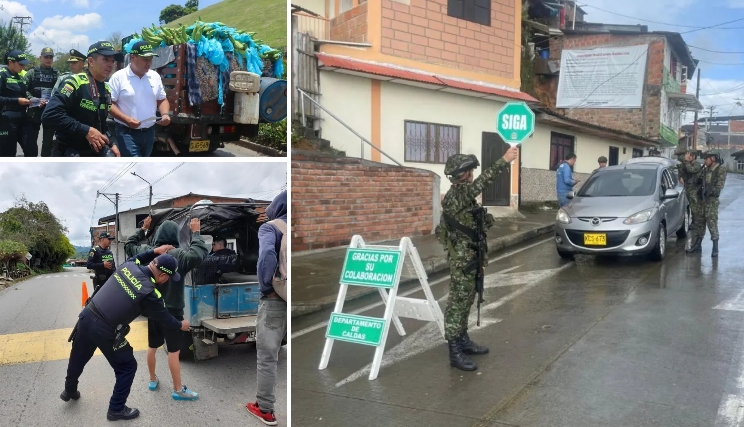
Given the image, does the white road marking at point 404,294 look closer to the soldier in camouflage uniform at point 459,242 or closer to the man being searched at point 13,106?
the soldier in camouflage uniform at point 459,242

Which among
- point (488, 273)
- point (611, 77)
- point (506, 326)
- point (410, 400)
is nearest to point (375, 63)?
point (488, 273)

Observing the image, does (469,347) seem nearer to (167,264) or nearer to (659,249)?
(167,264)

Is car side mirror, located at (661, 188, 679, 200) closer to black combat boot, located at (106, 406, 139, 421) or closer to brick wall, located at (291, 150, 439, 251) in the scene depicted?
brick wall, located at (291, 150, 439, 251)

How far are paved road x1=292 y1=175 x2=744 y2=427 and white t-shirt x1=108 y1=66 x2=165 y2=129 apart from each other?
245 cm

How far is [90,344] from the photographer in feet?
7.10

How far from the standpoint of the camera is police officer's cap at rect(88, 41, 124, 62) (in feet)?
6.84

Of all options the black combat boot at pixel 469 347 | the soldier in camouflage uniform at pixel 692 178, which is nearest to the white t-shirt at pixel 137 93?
the black combat boot at pixel 469 347

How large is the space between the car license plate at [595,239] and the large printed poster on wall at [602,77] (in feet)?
46.9

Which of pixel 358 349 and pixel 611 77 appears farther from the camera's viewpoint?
pixel 611 77

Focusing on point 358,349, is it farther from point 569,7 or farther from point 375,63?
point 569,7

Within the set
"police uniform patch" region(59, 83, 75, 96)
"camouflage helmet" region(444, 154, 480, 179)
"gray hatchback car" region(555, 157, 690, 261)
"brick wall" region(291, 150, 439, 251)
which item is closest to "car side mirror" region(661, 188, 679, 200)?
"gray hatchback car" region(555, 157, 690, 261)

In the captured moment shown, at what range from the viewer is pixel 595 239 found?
27.7 feet

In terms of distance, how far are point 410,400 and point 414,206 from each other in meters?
7.01

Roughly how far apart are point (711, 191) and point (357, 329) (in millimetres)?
6488
